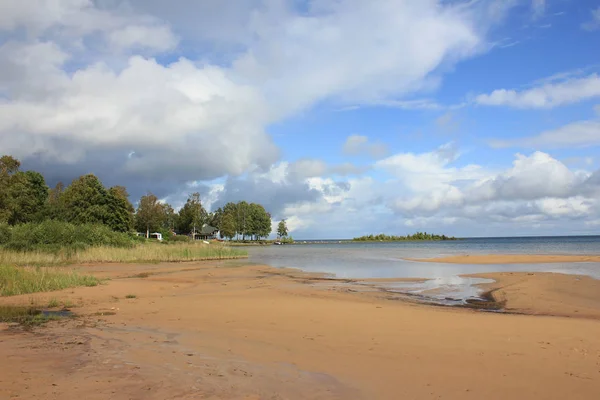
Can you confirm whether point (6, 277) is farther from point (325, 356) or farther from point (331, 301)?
point (325, 356)

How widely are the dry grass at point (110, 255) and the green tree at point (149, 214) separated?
63.0 meters

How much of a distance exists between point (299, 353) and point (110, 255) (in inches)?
1305

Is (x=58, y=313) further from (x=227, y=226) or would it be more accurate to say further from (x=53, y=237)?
(x=227, y=226)

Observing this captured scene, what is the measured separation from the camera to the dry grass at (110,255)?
30153 millimetres

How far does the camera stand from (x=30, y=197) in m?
61.0

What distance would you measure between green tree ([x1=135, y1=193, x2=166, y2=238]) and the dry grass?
63.0m

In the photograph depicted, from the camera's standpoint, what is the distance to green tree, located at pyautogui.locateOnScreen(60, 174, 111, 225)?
2376 inches

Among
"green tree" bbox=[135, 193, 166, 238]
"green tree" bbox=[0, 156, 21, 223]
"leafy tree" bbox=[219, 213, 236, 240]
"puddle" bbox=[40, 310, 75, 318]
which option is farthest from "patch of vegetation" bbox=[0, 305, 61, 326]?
"leafy tree" bbox=[219, 213, 236, 240]

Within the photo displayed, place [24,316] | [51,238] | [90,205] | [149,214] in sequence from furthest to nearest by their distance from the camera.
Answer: [149,214] < [90,205] < [51,238] < [24,316]

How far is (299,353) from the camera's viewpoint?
8172mm

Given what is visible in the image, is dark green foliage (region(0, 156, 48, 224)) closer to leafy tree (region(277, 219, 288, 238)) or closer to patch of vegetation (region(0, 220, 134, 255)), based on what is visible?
patch of vegetation (region(0, 220, 134, 255))

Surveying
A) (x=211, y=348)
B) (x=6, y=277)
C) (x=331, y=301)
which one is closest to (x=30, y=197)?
(x=6, y=277)

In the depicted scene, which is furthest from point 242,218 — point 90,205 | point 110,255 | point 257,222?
point 110,255

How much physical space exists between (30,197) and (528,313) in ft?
218
